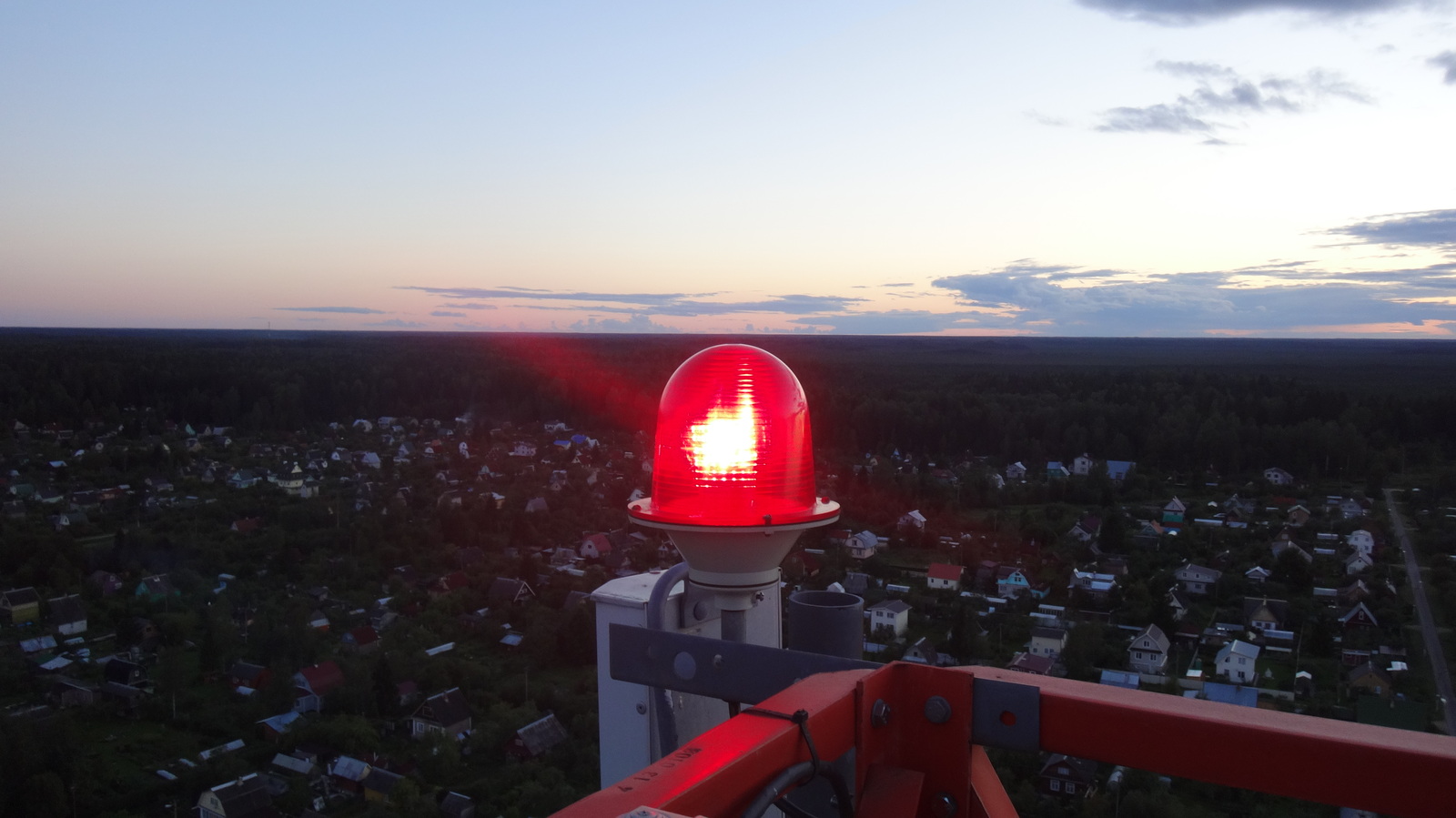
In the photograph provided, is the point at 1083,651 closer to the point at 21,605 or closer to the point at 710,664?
the point at 710,664

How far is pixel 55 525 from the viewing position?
2178cm

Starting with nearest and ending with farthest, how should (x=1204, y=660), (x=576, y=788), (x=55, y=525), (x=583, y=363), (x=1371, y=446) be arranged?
(x=576, y=788) < (x=1204, y=660) < (x=55, y=525) < (x=1371, y=446) < (x=583, y=363)

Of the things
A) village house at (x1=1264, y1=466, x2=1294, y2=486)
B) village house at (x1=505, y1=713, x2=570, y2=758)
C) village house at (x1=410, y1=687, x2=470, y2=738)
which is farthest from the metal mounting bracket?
village house at (x1=1264, y1=466, x2=1294, y2=486)

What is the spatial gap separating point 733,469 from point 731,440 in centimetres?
5

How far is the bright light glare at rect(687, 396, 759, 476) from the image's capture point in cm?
150

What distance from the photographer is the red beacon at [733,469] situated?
4.86 ft

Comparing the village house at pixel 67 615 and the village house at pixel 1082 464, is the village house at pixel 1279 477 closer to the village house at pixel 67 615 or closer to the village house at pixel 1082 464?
the village house at pixel 1082 464

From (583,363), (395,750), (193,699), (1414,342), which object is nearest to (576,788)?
(395,750)

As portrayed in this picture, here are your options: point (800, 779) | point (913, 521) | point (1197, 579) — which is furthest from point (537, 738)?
point (1197, 579)

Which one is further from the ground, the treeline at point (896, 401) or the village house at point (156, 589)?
the treeline at point (896, 401)

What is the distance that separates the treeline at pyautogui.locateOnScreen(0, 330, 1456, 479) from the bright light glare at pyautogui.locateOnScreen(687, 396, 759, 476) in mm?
21355

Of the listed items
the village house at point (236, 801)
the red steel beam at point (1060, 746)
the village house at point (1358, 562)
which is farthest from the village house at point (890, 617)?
the red steel beam at point (1060, 746)

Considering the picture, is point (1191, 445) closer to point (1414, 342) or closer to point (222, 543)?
point (222, 543)

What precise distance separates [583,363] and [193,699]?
4528cm
